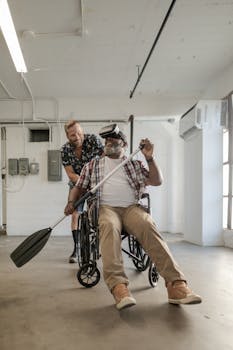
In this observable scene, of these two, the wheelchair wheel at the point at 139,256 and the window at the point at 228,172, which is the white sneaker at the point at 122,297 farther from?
the window at the point at 228,172

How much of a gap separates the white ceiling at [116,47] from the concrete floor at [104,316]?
7.61 feet

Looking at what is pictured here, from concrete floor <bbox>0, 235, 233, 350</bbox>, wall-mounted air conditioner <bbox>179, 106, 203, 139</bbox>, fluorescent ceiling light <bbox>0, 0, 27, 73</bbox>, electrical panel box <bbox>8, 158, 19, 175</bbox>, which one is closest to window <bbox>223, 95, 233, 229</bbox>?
wall-mounted air conditioner <bbox>179, 106, 203, 139</bbox>

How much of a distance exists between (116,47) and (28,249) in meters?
2.56

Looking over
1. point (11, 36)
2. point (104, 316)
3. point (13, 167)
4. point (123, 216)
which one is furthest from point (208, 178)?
point (13, 167)

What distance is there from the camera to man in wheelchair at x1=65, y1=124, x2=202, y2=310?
168 cm

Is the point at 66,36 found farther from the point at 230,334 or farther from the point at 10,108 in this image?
the point at 230,334

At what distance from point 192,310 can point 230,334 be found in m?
0.30

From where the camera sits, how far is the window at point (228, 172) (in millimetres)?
4023

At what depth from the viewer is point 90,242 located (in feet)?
6.94

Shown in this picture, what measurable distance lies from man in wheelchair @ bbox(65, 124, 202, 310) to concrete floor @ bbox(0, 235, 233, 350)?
0.11 m

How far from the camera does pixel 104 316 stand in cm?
159

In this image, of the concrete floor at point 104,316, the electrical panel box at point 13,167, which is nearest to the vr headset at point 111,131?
the concrete floor at point 104,316

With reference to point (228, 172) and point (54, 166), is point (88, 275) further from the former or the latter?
point (54, 166)

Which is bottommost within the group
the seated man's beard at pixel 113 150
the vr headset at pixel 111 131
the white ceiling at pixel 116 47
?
the seated man's beard at pixel 113 150
